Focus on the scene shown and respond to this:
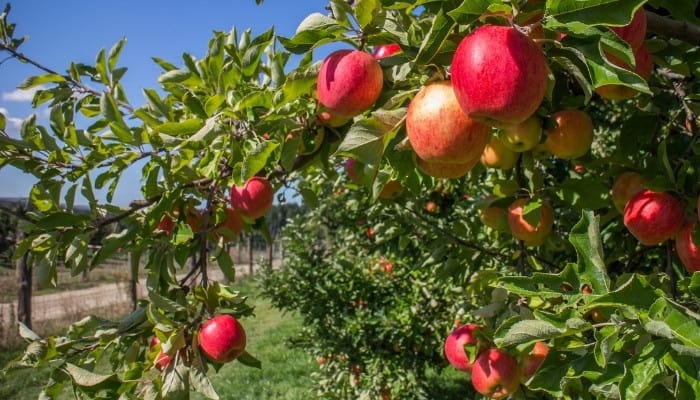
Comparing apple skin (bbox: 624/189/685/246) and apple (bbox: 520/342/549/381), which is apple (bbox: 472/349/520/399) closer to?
apple (bbox: 520/342/549/381)

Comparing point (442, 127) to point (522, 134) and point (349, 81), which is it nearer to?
point (349, 81)

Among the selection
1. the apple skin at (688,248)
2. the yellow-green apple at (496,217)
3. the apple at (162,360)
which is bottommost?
the apple at (162,360)

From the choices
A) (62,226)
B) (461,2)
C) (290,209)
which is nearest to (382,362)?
(62,226)

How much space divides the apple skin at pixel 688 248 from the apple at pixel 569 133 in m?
0.33

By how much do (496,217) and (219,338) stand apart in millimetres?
1010

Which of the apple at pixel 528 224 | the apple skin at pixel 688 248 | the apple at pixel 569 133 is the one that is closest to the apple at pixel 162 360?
the apple at pixel 528 224

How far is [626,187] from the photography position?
153cm

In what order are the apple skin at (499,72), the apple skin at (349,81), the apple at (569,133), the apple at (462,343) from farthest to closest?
the apple at (462,343) → the apple at (569,133) → the apple skin at (349,81) → the apple skin at (499,72)

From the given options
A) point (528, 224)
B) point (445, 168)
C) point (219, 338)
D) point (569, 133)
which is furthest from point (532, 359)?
point (219, 338)

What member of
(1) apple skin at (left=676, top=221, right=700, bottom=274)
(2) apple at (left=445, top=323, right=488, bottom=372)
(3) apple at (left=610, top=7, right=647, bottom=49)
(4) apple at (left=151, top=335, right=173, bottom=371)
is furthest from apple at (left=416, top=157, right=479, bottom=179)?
(4) apple at (left=151, top=335, right=173, bottom=371)

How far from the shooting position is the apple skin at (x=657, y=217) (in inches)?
51.4

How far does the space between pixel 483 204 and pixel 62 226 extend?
1370mm

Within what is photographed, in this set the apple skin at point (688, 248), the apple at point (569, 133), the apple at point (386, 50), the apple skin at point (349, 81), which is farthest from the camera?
the apple at point (569, 133)

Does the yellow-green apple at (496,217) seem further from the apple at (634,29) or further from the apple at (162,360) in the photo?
the apple at (162,360)
